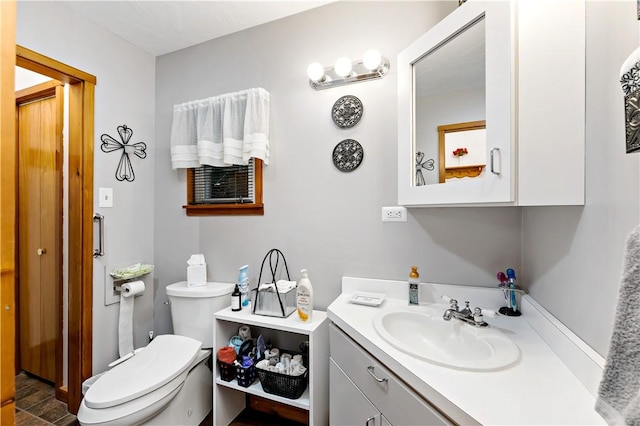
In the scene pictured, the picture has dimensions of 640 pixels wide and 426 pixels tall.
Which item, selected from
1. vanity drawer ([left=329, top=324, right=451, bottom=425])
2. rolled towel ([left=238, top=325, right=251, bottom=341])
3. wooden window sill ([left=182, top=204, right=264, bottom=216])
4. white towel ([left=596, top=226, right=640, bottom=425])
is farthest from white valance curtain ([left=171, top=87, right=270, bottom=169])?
white towel ([left=596, top=226, right=640, bottom=425])

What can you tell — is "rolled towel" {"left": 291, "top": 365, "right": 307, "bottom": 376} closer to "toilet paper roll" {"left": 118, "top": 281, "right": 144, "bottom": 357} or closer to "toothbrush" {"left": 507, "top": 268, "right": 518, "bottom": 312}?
"toothbrush" {"left": 507, "top": 268, "right": 518, "bottom": 312}

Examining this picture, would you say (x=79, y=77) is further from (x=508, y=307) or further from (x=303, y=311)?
(x=508, y=307)

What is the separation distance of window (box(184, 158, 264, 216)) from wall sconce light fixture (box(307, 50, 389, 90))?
0.63 meters

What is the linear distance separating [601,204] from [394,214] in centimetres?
86

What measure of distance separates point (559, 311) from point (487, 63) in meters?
0.85

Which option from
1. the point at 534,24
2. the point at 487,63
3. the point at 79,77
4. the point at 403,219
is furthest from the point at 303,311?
the point at 79,77

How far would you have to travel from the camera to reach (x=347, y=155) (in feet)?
5.20

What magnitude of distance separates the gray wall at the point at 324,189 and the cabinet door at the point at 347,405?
49 centimetres

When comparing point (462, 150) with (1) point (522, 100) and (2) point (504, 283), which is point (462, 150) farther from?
(2) point (504, 283)

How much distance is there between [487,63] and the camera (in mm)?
916

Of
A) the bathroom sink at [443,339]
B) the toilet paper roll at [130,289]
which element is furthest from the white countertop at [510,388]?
the toilet paper roll at [130,289]

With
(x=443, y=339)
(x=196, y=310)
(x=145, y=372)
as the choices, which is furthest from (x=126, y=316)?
(x=443, y=339)

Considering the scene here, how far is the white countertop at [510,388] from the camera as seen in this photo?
1.96 feet

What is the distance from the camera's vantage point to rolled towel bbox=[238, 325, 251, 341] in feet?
5.48
